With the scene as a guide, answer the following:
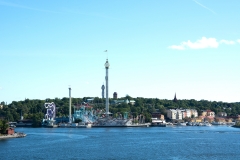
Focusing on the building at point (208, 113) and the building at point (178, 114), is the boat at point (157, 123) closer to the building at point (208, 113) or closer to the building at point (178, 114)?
the building at point (178, 114)

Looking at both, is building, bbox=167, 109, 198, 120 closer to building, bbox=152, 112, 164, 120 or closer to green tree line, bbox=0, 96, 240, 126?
green tree line, bbox=0, 96, 240, 126

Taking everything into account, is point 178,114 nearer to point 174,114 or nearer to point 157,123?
point 174,114

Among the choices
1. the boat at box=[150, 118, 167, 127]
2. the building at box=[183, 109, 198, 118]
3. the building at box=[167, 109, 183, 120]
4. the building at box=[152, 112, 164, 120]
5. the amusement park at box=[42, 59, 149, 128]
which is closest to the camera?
the amusement park at box=[42, 59, 149, 128]

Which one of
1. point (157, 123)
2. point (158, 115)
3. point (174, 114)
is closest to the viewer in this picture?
point (157, 123)

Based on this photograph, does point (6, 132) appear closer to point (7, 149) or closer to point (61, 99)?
point (7, 149)

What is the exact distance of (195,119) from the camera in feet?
384

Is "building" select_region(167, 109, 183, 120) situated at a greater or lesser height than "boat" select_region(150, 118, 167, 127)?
greater

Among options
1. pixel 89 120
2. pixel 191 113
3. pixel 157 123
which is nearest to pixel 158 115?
pixel 157 123

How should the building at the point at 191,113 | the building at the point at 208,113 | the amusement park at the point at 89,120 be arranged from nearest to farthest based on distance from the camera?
the amusement park at the point at 89,120, the building at the point at 191,113, the building at the point at 208,113

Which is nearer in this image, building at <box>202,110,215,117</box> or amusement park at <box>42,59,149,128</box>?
amusement park at <box>42,59,149,128</box>

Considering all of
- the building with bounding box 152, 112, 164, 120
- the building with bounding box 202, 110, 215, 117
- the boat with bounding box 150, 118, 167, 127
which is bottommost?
the boat with bounding box 150, 118, 167, 127

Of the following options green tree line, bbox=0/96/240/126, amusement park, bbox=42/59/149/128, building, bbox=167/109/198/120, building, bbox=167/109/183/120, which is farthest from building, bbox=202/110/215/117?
amusement park, bbox=42/59/149/128

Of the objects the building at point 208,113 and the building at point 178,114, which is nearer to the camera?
the building at point 178,114

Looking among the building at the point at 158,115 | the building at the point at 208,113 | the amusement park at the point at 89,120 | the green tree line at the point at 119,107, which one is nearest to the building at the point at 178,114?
the green tree line at the point at 119,107
